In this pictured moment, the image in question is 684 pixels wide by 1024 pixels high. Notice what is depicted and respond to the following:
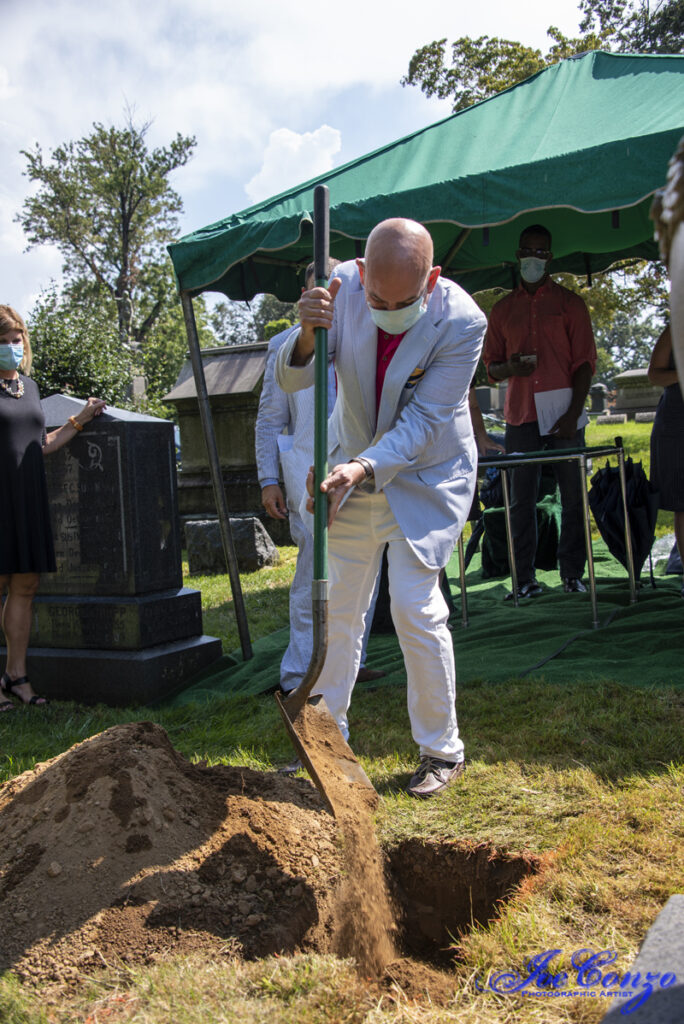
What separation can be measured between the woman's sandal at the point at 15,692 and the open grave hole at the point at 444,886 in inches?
104

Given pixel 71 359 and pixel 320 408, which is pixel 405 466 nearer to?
pixel 320 408

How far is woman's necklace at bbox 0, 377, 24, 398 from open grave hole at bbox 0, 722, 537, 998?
7.74 ft

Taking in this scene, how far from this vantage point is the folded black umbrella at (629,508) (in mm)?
5383

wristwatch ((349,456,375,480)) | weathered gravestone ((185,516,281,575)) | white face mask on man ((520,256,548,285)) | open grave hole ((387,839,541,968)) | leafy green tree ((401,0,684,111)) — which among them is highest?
leafy green tree ((401,0,684,111))

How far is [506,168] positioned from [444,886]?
138 inches

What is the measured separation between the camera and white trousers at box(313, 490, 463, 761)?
2.93 metres

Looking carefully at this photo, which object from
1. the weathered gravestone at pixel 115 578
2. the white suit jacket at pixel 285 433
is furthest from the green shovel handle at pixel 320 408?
the weathered gravestone at pixel 115 578

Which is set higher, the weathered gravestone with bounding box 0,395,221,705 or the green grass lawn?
the weathered gravestone with bounding box 0,395,221,705

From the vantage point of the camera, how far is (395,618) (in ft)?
9.71

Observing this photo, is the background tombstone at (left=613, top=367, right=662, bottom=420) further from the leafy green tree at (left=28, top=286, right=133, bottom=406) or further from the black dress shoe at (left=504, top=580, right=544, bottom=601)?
the black dress shoe at (left=504, top=580, right=544, bottom=601)

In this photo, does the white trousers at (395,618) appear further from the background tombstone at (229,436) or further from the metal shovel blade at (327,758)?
the background tombstone at (229,436)

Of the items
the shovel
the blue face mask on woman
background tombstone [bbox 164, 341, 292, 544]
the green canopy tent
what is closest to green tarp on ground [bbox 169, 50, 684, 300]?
the green canopy tent

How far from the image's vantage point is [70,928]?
2234mm

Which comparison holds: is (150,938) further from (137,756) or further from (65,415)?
(65,415)
